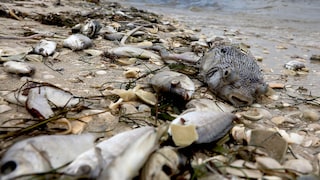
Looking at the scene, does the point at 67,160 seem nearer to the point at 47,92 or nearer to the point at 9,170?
the point at 9,170

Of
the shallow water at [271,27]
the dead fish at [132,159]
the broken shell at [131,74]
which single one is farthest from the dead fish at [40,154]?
the shallow water at [271,27]

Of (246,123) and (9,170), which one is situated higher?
(9,170)

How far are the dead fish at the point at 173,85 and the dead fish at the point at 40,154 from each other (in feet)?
3.29

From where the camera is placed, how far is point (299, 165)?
1782mm

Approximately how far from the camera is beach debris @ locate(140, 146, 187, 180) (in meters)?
1.46

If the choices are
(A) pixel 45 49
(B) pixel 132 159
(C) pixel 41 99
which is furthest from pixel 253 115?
(A) pixel 45 49

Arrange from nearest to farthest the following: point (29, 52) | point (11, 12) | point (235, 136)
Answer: point (235, 136) → point (29, 52) → point (11, 12)

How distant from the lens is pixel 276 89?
353cm

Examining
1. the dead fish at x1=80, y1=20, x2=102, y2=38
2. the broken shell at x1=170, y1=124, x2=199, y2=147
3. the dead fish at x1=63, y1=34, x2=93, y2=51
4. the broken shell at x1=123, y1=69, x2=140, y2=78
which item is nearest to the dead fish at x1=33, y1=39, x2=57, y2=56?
the dead fish at x1=63, y1=34, x2=93, y2=51

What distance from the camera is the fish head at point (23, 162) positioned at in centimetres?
128

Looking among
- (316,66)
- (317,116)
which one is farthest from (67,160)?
(316,66)

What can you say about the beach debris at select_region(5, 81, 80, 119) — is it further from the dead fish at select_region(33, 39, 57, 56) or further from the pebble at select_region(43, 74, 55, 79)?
the dead fish at select_region(33, 39, 57, 56)

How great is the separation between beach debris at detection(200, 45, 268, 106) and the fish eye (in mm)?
1951

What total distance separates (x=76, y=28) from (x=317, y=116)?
403 cm
